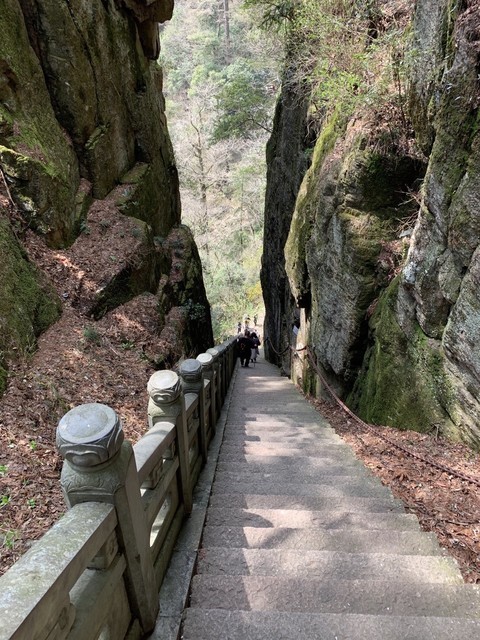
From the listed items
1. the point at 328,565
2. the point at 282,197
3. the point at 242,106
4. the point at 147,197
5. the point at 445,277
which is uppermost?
the point at 242,106

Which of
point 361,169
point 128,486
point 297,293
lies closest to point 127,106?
point 297,293

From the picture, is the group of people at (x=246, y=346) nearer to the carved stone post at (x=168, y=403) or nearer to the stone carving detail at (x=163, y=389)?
the carved stone post at (x=168, y=403)

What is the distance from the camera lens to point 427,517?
3.80 meters

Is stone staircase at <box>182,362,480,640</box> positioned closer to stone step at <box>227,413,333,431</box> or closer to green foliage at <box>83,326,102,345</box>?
stone step at <box>227,413,333,431</box>

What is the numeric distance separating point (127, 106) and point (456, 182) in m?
11.8

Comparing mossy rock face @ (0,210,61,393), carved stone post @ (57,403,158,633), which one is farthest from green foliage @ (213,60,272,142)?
carved stone post @ (57,403,158,633)

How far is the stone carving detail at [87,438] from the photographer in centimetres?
181

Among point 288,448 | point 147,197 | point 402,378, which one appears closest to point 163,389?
point 288,448

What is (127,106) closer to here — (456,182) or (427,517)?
(456,182)

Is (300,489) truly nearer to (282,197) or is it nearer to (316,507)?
(316,507)

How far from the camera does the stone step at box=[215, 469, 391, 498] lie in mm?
4516

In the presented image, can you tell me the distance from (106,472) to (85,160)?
11.0 meters

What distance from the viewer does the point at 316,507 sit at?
4.06 m

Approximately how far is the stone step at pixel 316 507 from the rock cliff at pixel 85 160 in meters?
3.23
